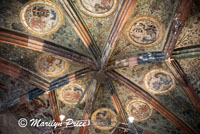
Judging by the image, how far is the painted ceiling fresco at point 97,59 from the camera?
6.52m

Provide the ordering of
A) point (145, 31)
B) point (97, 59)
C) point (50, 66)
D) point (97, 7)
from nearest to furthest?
point (97, 7) → point (145, 31) → point (97, 59) → point (50, 66)

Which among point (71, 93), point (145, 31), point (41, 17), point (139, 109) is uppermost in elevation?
point (41, 17)

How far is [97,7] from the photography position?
670cm

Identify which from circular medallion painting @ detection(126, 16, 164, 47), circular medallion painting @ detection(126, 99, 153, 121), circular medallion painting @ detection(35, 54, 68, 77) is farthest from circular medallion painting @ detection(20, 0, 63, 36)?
circular medallion painting @ detection(126, 99, 153, 121)

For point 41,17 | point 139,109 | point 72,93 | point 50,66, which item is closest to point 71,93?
point 72,93

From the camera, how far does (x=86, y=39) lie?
7.41 metres

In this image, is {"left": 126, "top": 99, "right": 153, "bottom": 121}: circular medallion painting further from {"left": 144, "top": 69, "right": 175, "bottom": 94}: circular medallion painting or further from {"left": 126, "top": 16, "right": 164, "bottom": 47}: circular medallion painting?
{"left": 126, "top": 16, "right": 164, "bottom": 47}: circular medallion painting

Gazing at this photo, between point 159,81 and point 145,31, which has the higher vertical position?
point 145,31

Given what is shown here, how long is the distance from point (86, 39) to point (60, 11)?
1375 mm

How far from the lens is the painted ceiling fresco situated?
6.52 meters

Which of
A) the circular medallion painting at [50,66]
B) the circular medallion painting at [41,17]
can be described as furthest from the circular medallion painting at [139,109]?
the circular medallion painting at [41,17]

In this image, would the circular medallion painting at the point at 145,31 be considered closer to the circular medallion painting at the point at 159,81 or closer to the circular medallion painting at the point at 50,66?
the circular medallion painting at the point at 159,81

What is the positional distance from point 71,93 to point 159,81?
3692 mm

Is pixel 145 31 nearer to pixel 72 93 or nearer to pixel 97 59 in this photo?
pixel 97 59
